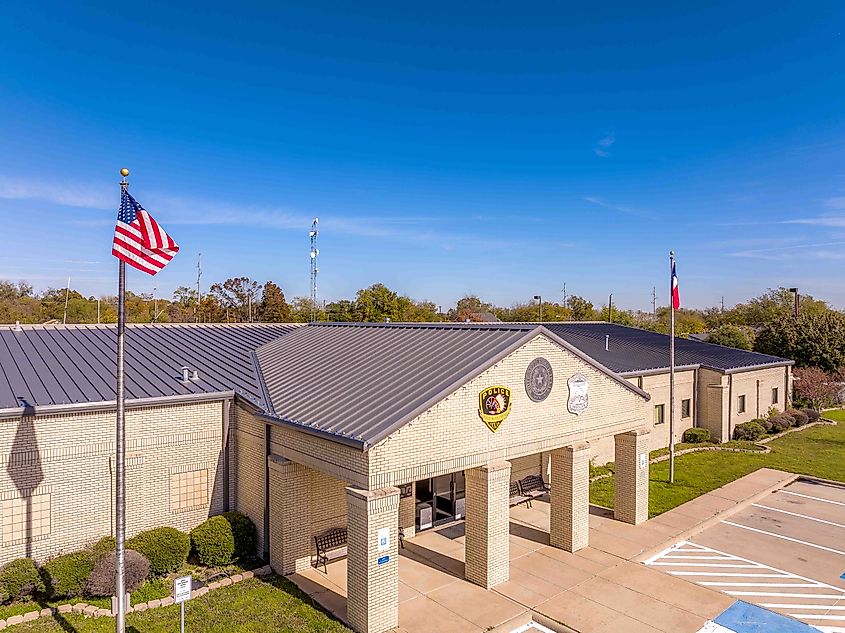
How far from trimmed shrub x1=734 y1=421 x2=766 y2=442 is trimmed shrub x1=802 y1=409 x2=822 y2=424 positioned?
23.4ft

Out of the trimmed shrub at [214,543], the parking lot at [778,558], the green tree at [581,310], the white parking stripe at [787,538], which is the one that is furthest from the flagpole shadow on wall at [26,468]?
the green tree at [581,310]

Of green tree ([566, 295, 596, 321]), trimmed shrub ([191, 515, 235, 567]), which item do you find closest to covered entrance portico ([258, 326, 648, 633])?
trimmed shrub ([191, 515, 235, 567])

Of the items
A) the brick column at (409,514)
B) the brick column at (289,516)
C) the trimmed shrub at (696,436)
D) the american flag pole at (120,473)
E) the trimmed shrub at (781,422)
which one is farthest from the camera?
the trimmed shrub at (781,422)

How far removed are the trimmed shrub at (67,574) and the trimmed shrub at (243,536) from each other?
339 centimetres

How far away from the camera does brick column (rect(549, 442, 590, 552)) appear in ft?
51.6

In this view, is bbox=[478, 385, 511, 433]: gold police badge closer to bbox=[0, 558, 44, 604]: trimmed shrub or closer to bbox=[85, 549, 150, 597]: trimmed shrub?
bbox=[85, 549, 150, 597]: trimmed shrub

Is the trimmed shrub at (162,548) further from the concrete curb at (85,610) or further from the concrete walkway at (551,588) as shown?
the concrete walkway at (551,588)

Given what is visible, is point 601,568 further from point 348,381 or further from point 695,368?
point 695,368

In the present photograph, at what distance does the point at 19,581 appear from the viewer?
40.8ft

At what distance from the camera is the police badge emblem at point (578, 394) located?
15.9 meters

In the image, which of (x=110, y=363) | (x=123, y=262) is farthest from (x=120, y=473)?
(x=110, y=363)

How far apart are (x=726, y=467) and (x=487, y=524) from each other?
58.3 ft

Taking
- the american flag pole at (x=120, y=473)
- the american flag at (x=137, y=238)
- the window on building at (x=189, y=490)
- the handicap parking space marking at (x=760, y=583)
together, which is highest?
the american flag at (x=137, y=238)

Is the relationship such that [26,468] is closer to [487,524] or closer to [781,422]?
[487,524]
